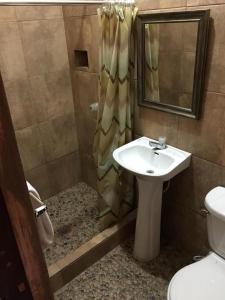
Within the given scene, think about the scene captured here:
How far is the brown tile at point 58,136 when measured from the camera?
242 cm

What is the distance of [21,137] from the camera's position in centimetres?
227

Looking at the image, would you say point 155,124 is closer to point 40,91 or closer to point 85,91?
point 85,91

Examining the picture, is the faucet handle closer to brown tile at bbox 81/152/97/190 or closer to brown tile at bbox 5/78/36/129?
brown tile at bbox 81/152/97/190

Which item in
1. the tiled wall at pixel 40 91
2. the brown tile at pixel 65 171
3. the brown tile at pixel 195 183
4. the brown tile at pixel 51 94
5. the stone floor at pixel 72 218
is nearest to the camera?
the brown tile at pixel 195 183

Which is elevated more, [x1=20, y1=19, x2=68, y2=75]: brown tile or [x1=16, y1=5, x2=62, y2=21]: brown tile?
[x1=16, y1=5, x2=62, y2=21]: brown tile

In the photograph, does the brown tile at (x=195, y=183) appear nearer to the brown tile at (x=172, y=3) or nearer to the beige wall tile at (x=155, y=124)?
the beige wall tile at (x=155, y=124)

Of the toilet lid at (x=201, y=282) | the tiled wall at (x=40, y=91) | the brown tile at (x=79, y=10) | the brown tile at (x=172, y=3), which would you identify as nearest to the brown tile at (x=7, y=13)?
the tiled wall at (x=40, y=91)

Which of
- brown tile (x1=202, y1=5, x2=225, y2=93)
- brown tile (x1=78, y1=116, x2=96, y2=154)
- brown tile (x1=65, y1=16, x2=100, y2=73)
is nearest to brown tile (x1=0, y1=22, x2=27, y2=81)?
brown tile (x1=65, y1=16, x2=100, y2=73)

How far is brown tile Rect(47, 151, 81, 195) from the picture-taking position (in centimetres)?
261

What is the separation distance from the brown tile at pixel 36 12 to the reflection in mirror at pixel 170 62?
3.02 feet

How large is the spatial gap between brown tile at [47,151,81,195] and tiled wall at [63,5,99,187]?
0.11 meters

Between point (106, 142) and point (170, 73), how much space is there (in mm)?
658

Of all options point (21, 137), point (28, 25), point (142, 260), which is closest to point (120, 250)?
point (142, 260)

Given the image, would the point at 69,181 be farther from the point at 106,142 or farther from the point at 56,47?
the point at 56,47
